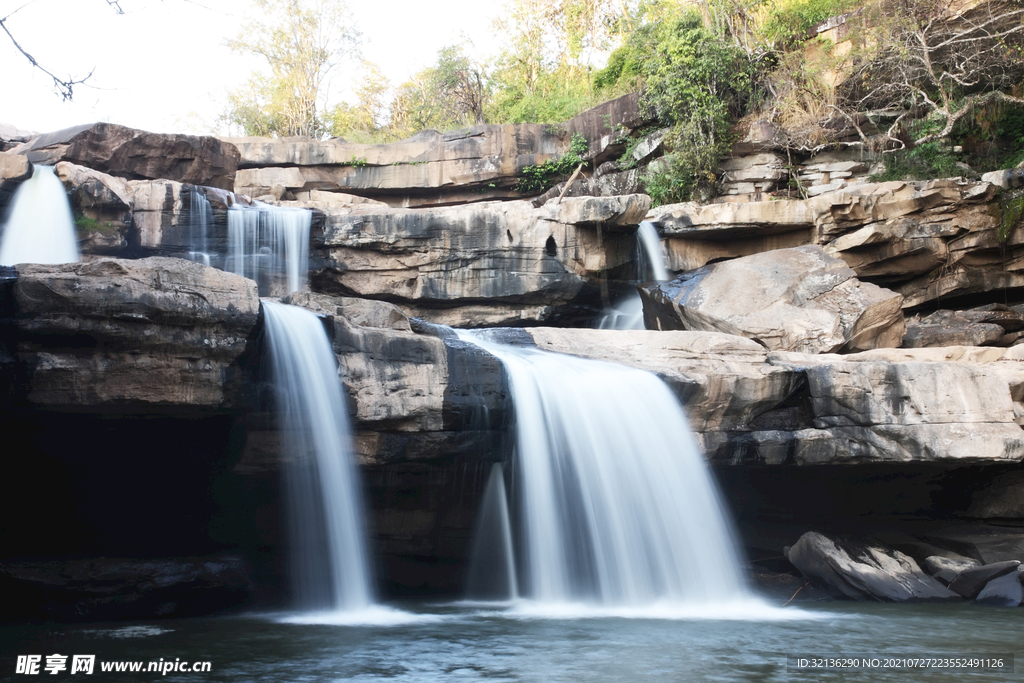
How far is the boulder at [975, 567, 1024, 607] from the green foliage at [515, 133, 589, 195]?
44.5ft

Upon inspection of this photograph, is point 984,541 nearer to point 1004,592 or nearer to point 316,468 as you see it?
point 1004,592

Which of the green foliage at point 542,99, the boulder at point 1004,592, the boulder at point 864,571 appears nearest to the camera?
the boulder at point 1004,592

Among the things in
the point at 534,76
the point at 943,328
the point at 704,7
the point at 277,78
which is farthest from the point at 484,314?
the point at 277,78

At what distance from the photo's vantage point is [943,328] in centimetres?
1167

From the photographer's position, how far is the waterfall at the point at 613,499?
748cm

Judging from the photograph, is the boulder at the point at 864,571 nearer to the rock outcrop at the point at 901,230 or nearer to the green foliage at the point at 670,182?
the rock outcrop at the point at 901,230

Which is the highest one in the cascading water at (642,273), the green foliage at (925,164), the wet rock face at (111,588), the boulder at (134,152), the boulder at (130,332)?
the boulder at (134,152)

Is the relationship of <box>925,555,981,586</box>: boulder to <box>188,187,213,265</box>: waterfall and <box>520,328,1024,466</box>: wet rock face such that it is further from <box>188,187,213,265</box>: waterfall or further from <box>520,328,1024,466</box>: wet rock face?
<box>188,187,213,265</box>: waterfall

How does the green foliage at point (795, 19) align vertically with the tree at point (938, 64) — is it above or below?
above

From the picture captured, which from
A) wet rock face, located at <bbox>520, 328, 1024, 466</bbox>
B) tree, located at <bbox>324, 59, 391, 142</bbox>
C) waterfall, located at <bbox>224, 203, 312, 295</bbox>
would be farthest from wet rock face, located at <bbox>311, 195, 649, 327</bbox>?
tree, located at <bbox>324, 59, 391, 142</bbox>

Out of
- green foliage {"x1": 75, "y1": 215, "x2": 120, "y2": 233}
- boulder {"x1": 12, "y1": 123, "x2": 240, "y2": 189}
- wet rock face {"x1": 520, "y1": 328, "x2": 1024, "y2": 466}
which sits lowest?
wet rock face {"x1": 520, "y1": 328, "x2": 1024, "y2": 466}

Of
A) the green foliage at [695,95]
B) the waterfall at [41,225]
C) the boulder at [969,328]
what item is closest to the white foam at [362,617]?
the waterfall at [41,225]

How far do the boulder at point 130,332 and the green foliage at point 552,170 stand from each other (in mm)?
13391

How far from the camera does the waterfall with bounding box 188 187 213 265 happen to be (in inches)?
440
